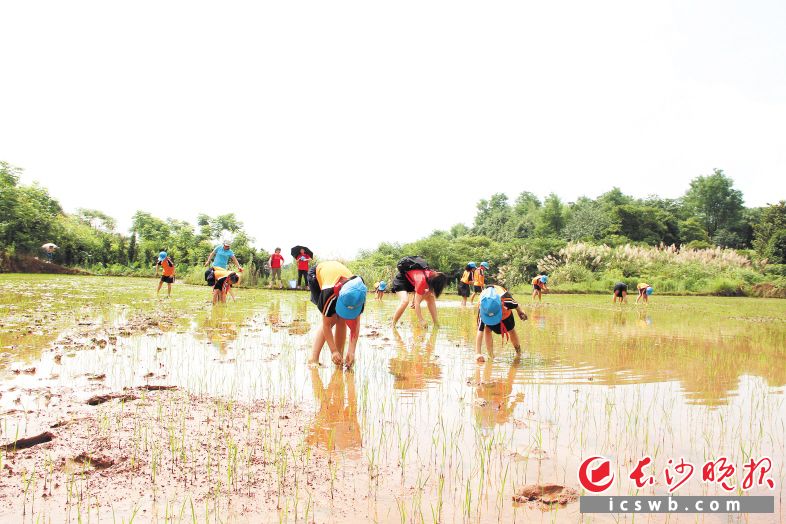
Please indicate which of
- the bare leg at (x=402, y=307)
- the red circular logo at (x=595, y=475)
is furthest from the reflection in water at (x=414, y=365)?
the red circular logo at (x=595, y=475)

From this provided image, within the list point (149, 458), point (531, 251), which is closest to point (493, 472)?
point (149, 458)

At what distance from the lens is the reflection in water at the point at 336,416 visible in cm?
443

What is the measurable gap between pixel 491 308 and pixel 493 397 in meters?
2.01

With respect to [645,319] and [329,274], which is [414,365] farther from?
[645,319]

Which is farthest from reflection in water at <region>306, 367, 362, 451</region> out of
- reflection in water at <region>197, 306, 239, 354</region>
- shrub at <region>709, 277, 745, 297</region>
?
shrub at <region>709, 277, 745, 297</region>

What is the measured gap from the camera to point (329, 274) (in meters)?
7.11

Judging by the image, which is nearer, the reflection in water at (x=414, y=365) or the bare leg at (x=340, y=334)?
the reflection in water at (x=414, y=365)

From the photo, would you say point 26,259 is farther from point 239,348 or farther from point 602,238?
point 602,238

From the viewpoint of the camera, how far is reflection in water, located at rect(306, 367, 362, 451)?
443 cm

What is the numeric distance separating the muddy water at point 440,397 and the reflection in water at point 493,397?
0.02m

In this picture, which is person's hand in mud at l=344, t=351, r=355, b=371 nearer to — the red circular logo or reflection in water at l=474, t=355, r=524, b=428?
reflection in water at l=474, t=355, r=524, b=428

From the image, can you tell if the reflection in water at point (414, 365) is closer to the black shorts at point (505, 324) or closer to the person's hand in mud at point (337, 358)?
the person's hand in mud at point (337, 358)

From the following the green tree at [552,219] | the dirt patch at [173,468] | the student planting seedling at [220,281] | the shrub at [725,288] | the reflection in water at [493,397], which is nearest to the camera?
the dirt patch at [173,468]

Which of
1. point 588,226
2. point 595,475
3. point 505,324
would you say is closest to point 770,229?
point 588,226
